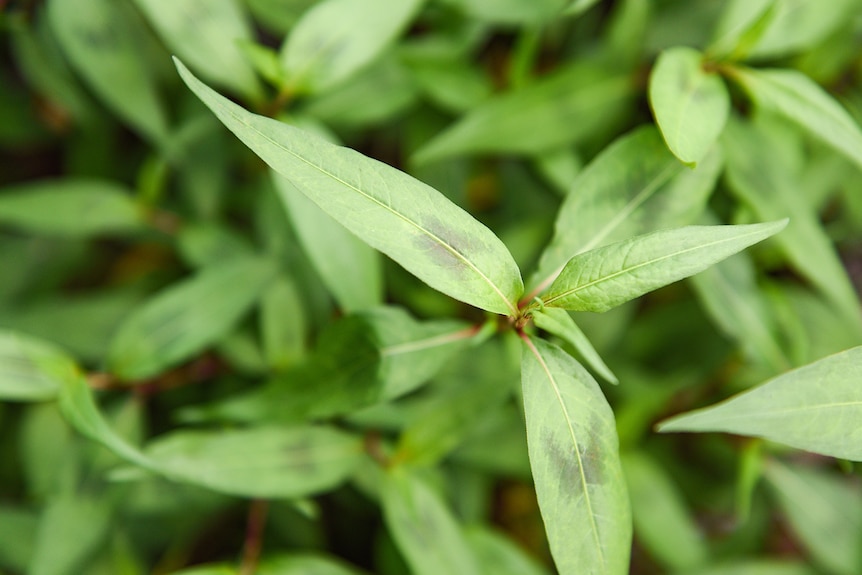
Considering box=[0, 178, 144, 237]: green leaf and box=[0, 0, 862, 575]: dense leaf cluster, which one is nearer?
box=[0, 0, 862, 575]: dense leaf cluster

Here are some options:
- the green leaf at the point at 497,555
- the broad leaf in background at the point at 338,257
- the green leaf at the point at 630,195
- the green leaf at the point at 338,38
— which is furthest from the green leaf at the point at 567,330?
the green leaf at the point at 497,555

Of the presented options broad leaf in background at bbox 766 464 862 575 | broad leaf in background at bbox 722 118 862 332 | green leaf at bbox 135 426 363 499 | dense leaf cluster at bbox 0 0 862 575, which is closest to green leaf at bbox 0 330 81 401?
dense leaf cluster at bbox 0 0 862 575

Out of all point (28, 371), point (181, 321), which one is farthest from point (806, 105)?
point (28, 371)

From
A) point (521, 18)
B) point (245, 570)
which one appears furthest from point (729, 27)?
point (245, 570)

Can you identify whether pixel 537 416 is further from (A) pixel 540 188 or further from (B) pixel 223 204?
(B) pixel 223 204

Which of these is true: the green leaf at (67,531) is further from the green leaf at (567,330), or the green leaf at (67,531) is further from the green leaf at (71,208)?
the green leaf at (567,330)

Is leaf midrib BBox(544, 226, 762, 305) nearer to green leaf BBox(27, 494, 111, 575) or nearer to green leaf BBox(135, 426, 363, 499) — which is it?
green leaf BBox(135, 426, 363, 499)

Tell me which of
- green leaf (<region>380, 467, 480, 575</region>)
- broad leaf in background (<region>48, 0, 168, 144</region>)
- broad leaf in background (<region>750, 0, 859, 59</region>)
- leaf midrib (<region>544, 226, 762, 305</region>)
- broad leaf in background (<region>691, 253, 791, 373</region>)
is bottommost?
green leaf (<region>380, 467, 480, 575</region>)
